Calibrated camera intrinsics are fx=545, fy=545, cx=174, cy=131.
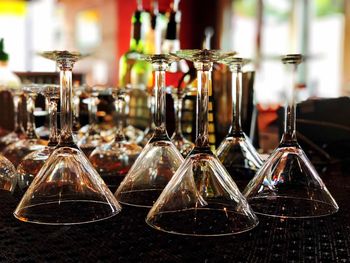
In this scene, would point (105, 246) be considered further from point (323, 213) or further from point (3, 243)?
point (323, 213)

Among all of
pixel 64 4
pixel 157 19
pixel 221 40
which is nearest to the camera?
pixel 157 19

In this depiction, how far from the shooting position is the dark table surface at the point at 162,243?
1.47 feet

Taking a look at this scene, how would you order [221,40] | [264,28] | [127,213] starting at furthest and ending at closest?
[221,40]
[264,28]
[127,213]

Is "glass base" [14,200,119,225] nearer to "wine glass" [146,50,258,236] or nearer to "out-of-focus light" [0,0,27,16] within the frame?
"wine glass" [146,50,258,236]

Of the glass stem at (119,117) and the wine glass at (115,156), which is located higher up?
the glass stem at (119,117)

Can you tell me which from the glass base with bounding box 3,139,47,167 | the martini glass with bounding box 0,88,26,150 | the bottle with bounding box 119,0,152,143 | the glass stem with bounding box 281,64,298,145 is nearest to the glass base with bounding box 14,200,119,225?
the glass stem with bounding box 281,64,298,145

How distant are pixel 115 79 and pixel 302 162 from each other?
5.20 m

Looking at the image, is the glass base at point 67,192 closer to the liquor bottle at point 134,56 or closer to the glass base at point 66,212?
the glass base at point 66,212

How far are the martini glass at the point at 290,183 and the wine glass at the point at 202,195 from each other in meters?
0.06

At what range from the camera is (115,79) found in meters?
5.77

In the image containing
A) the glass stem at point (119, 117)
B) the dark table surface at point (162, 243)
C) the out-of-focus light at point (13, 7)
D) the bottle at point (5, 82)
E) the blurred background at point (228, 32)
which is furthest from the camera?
the out-of-focus light at point (13, 7)

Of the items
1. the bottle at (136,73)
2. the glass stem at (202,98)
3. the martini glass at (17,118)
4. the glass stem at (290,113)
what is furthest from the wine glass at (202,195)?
the bottle at (136,73)

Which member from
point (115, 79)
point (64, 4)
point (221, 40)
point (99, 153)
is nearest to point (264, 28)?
point (221, 40)

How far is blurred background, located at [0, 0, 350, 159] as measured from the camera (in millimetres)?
4257
